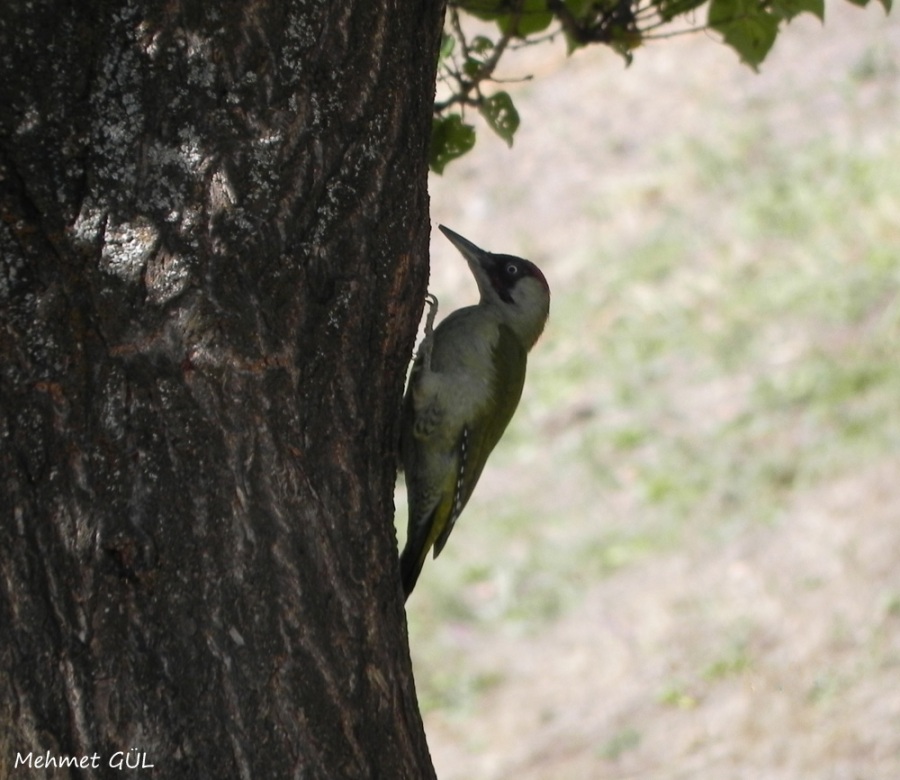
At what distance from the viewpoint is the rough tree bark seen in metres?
2.35

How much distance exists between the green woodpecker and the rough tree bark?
64.1 inches

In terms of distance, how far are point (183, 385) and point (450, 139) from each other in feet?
4.58

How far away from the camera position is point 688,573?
6691 millimetres

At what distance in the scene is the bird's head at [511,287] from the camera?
15.7 ft

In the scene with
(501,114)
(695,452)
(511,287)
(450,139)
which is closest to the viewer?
(450,139)

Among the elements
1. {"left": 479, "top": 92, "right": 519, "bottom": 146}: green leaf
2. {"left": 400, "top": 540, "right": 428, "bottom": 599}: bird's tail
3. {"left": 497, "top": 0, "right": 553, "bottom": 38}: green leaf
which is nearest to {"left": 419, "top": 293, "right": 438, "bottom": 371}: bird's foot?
{"left": 400, "top": 540, "right": 428, "bottom": 599}: bird's tail

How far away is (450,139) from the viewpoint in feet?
11.8

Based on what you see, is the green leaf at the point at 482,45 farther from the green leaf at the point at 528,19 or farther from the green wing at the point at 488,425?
the green wing at the point at 488,425

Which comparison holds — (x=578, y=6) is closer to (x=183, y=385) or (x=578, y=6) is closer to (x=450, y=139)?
(x=450, y=139)

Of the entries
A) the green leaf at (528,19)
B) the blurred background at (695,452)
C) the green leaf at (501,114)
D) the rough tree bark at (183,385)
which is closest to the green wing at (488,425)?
the green leaf at (501,114)

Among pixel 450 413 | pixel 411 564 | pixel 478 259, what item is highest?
pixel 478 259

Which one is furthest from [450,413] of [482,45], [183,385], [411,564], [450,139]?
[183,385]

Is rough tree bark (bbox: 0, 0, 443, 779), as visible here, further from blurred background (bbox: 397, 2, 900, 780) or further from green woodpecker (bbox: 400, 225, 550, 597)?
blurred background (bbox: 397, 2, 900, 780)

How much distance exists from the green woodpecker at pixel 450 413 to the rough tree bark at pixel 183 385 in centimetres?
163
